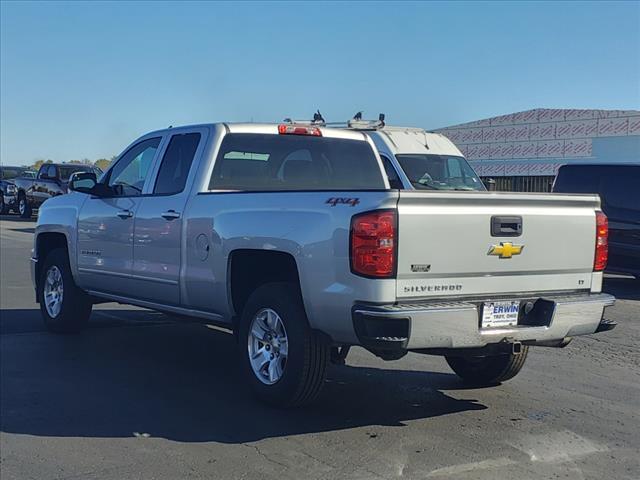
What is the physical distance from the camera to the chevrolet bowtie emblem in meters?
5.11

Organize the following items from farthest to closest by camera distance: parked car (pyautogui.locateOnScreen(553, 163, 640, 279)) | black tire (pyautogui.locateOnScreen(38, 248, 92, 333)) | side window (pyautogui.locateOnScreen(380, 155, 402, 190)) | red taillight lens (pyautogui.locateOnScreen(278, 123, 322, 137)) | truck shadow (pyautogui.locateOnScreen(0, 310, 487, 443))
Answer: side window (pyautogui.locateOnScreen(380, 155, 402, 190)) → parked car (pyautogui.locateOnScreen(553, 163, 640, 279)) → black tire (pyautogui.locateOnScreen(38, 248, 92, 333)) → red taillight lens (pyautogui.locateOnScreen(278, 123, 322, 137)) → truck shadow (pyautogui.locateOnScreen(0, 310, 487, 443))

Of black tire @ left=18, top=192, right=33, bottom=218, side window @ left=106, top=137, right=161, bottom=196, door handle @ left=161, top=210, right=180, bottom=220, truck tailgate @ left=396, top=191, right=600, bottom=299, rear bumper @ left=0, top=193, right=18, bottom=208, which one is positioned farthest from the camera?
rear bumper @ left=0, top=193, right=18, bottom=208

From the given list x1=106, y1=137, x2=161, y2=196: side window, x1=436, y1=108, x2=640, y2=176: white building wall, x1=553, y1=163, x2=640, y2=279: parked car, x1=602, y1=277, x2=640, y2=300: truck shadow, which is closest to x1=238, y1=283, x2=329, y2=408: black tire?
x1=106, y1=137, x2=161, y2=196: side window

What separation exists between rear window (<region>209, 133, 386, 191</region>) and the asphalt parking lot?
5.40 feet

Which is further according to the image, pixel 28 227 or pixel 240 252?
pixel 28 227

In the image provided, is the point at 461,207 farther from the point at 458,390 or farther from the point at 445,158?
the point at 445,158

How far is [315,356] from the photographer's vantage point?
17.5 feet

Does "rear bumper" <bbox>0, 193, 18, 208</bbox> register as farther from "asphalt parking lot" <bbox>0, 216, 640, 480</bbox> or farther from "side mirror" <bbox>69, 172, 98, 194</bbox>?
"asphalt parking lot" <bbox>0, 216, 640, 480</bbox>

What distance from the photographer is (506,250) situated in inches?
203

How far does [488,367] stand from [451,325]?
5.34ft

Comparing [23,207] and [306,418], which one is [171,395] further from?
[23,207]

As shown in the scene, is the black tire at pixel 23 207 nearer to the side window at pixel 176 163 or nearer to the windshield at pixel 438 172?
the windshield at pixel 438 172

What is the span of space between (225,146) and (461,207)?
2.44 meters

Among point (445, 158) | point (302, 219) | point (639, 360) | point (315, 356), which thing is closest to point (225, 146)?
point (302, 219)
